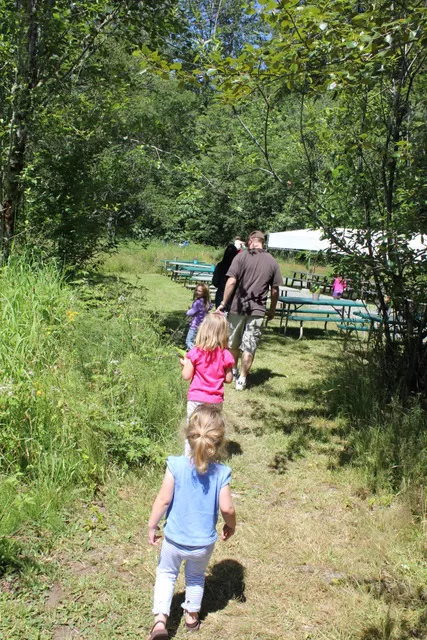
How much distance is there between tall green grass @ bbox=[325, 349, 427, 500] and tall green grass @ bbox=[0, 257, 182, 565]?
5.48 ft

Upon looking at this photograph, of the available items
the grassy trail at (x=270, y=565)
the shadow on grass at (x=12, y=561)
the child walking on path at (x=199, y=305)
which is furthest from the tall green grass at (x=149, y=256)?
the shadow on grass at (x=12, y=561)

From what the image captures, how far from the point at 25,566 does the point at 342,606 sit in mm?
1749

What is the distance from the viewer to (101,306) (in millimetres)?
6312

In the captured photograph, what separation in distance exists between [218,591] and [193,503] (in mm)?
815

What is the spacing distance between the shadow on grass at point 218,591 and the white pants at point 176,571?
0.17m

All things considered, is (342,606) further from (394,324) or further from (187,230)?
(187,230)

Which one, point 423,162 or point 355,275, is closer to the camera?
point 423,162

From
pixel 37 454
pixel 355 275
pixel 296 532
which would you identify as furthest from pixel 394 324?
pixel 37 454

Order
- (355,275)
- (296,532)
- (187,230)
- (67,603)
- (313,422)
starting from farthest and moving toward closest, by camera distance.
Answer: (187,230) → (313,422) → (355,275) → (296,532) → (67,603)

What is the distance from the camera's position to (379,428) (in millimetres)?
4523

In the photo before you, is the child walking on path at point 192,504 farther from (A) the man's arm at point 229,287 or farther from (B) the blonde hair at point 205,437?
(A) the man's arm at point 229,287

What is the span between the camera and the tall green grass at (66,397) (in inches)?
138

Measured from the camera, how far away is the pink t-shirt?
3.98 m

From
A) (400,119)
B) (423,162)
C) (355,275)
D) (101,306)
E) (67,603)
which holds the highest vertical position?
(400,119)
